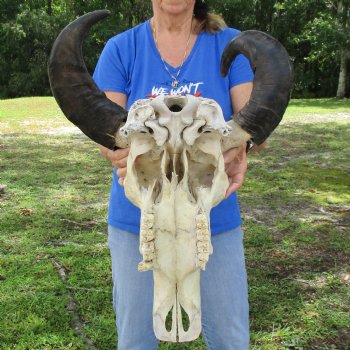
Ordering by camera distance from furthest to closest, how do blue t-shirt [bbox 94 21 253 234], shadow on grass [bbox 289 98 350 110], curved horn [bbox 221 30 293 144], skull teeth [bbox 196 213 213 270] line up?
shadow on grass [bbox 289 98 350 110] < blue t-shirt [bbox 94 21 253 234] < curved horn [bbox 221 30 293 144] < skull teeth [bbox 196 213 213 270]

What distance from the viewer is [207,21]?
2.67 metres

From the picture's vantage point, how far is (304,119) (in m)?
17.8

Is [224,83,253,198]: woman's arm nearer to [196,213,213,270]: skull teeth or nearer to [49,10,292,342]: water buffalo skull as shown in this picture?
[49,10,292,342]: water buffalo skull

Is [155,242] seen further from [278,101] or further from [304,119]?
[304,119]

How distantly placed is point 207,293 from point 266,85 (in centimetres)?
121

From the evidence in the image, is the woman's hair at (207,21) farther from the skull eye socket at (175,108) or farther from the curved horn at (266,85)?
the skull eye socket at (175,108)

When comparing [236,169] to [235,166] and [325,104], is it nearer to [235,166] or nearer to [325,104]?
[235,166]

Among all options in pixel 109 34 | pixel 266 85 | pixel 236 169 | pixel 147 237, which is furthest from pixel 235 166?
pixel 109 34

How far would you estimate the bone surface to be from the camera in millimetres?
1833

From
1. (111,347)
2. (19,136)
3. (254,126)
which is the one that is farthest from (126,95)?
(19,136)

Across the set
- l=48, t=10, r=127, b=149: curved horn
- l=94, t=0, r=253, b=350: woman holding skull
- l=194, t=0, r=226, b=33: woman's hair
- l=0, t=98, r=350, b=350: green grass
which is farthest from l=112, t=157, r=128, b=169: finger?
l=0, t=98, r=350, b=350: green grass

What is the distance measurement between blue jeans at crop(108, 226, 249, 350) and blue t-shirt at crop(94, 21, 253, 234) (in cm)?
13

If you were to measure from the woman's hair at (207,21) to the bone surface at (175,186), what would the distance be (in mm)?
882

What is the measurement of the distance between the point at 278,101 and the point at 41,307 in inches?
126
